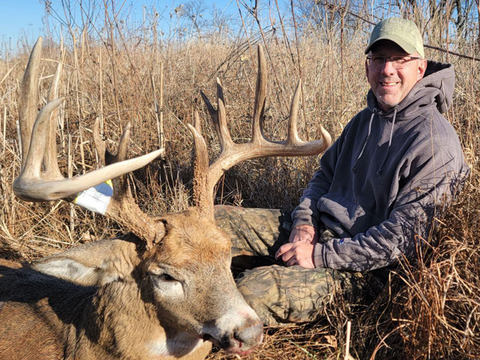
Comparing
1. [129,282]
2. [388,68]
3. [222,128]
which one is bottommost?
[129,282]

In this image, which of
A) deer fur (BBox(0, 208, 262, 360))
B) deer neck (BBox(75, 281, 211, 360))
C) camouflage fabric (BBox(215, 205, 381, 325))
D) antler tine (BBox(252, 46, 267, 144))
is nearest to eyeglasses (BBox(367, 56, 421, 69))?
antler tine (BBox(252, 46, 267, 144))

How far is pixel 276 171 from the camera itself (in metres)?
4.80

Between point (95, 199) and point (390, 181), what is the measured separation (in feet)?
5.82

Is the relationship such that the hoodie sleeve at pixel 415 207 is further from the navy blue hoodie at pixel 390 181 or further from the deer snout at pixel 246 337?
the deer snout at pixel 246 337

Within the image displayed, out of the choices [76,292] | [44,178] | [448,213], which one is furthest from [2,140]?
[448,213]

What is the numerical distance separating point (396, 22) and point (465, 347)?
1.98 metres

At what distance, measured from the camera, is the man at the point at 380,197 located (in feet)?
9.66

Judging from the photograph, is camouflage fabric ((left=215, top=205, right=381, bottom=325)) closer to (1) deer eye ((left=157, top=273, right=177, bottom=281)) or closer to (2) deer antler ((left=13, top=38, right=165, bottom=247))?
(1) deer eye ((left=157, top=273, right=177, bottom=281))

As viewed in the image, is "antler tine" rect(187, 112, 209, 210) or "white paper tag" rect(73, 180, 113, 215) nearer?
"white paper tag" rect(73, 180, 113, 215)

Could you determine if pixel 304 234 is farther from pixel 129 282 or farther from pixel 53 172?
pixel 53 172

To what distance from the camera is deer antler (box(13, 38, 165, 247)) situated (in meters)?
2.00

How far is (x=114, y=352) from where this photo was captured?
2439 millimetres

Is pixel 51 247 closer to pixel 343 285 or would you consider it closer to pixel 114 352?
pixel 114 352

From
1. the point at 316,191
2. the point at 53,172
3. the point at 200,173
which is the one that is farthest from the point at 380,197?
the point at 53,172
